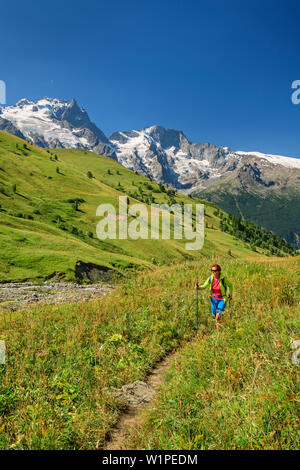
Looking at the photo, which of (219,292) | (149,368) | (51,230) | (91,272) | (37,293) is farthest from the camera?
(51,230)

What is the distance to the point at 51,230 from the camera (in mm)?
52812

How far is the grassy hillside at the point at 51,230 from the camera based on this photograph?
105ft

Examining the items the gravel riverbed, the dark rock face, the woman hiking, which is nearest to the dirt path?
the woman hiking

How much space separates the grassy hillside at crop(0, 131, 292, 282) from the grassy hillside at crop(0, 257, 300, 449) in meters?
20.5

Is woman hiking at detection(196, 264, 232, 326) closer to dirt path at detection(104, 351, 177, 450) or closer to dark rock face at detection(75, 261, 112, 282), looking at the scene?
dirt path at detection(104, 351, 177, 450)

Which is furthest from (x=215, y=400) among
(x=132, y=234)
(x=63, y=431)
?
(x=132, y=234)

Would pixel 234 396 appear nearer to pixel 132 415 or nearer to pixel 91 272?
pixel 132 415

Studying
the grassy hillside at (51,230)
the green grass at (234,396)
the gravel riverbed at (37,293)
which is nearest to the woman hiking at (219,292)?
the green grass at (234,396)

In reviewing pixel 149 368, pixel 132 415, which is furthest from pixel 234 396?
pixel 149 368

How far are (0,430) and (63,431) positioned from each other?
1.16m

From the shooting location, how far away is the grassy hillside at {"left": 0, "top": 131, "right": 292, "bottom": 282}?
105 ft

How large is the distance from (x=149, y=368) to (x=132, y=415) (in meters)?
2.20

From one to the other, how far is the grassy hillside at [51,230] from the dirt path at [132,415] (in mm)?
23294

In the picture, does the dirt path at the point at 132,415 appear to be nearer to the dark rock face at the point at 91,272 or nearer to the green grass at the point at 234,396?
the green grass at the point at 234,396
